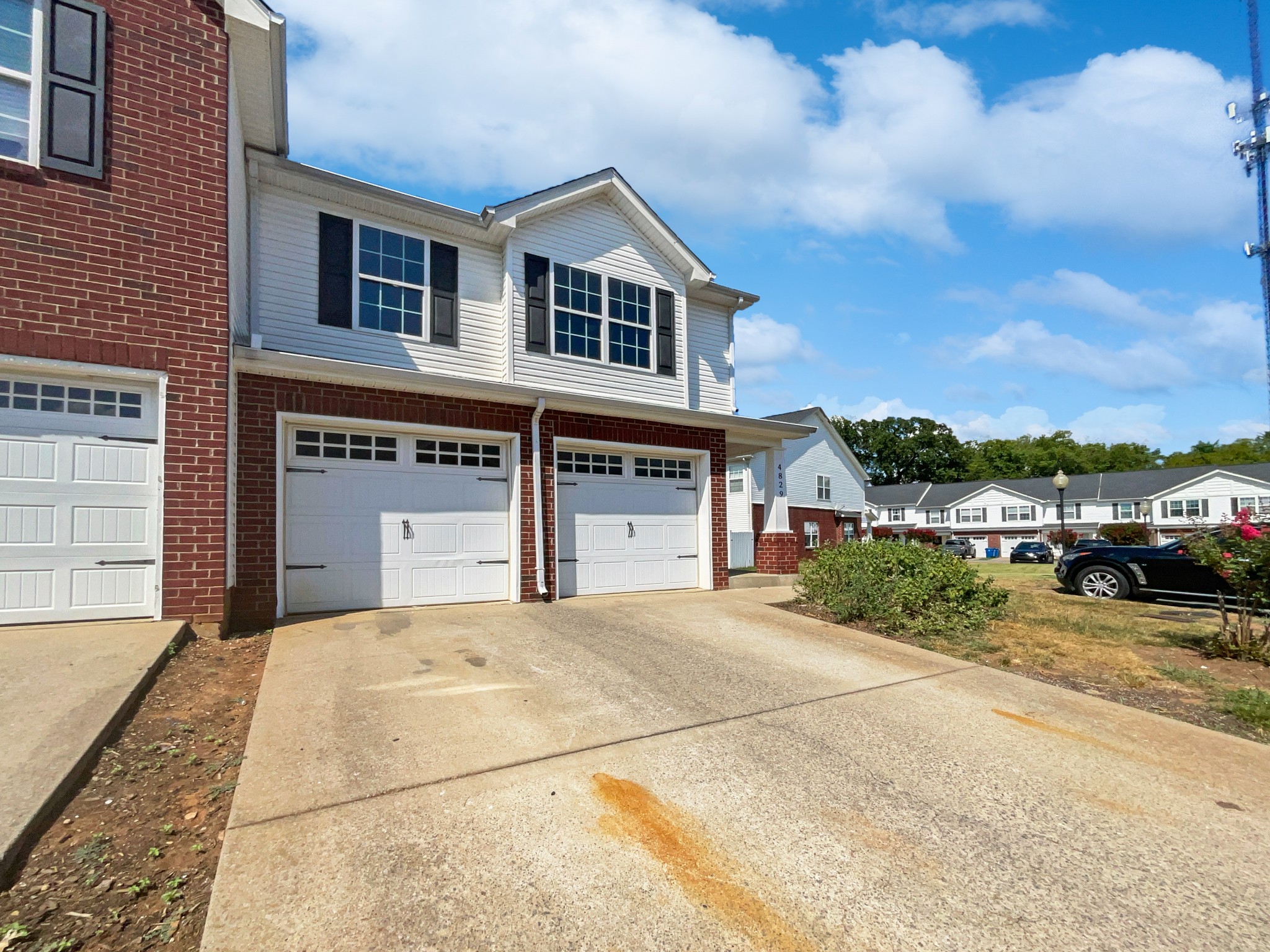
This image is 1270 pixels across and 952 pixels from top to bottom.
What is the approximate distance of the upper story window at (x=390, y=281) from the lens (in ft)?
29.8

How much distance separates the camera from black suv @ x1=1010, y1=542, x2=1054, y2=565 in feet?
126

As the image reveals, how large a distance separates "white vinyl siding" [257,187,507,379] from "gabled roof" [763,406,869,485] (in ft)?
58.6

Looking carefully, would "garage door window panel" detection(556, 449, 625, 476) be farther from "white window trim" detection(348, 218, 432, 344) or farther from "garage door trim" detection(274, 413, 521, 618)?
"white window trim" detection(348, 218, 432, 344)

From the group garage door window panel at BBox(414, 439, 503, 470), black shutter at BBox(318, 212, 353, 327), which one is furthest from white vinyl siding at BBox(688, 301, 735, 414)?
black shutter at BBox(318, 212, 353, 327)

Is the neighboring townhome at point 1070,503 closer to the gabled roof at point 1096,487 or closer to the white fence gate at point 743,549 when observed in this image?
the gabled roof at point 1096,487

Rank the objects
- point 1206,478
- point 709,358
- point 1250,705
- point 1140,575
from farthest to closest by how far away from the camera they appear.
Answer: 1. point 1206,478
2. point 709,358
3. point 1140,575
4. point 1250,705

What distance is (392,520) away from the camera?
8.09m

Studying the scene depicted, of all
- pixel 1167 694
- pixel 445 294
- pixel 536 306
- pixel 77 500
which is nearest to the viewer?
pixel 1167 694

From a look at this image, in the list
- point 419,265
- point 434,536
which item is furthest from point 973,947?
point 419,265

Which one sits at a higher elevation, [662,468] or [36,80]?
[36,80]

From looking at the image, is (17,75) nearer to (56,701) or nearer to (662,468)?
(56,701)

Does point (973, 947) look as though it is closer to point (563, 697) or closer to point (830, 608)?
point (563, 697)

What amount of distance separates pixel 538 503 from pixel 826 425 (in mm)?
23652

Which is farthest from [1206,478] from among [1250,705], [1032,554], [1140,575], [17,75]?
[17,75]
